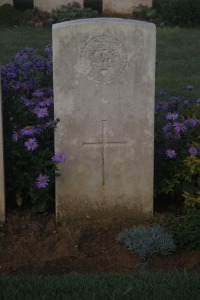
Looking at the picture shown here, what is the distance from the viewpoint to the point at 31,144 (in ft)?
15.5

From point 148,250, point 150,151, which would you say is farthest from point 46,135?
point 148,250

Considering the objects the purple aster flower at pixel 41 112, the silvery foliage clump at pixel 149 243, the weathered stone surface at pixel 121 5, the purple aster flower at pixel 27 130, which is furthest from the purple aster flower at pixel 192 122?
the weathered stone surface at pixel 121 5

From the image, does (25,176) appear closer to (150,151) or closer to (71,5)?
(150,151)

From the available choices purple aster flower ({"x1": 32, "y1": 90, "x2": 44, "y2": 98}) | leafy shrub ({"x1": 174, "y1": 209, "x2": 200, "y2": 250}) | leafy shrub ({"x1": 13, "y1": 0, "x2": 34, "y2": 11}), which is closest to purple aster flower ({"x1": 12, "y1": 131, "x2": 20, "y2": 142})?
purple aster flower ({"x1": 32, "y1": 90, "x2": 44, "y2": 98})

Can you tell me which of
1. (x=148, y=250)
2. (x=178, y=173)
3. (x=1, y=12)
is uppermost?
(x=1, y=12)

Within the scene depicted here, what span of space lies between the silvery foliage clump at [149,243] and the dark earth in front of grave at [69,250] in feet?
0.15

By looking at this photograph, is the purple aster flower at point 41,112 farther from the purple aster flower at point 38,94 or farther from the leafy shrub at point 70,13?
the leafy shrub at point 70,13

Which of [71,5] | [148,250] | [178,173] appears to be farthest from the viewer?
[71,5]

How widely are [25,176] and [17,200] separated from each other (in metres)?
0.21

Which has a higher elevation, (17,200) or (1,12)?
(1,12)

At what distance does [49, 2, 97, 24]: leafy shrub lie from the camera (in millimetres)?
15883

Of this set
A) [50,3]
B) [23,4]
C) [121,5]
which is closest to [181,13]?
[121,5]

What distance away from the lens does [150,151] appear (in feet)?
16.0

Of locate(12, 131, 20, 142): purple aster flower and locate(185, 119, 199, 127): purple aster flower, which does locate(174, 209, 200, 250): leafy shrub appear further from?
locate(12, 131, 20, 142): purple aster flower
